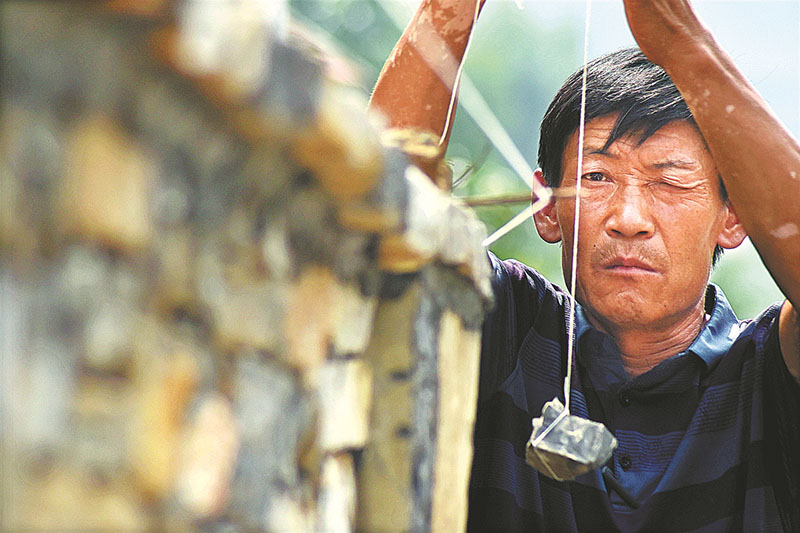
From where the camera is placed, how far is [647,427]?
143 cm

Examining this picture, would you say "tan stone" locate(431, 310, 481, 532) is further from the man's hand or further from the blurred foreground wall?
the man's hand

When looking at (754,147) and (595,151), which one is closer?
(754,147)

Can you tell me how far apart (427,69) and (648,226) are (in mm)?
466

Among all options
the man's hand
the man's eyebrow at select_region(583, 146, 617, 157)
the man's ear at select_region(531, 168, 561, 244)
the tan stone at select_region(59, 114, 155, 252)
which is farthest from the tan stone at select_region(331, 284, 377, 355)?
the man's ear at select_region(531, 168, 561, 244)

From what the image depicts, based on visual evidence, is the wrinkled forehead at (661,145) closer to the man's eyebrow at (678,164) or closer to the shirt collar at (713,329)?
the man's eyebrow at (678,164)

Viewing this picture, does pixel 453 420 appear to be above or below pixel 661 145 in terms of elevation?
below

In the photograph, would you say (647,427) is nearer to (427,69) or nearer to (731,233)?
(731,233)

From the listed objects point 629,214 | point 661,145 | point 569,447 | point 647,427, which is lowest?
point 647,427

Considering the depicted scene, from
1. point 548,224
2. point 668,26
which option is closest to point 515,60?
point 548,224

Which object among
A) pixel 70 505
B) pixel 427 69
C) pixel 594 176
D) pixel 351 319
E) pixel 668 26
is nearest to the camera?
pixel 70 505

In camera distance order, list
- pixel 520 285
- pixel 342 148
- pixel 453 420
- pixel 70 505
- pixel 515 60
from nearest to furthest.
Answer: pixel 70 505
pixel 342 148
pixel 453 420
pixel 520 285
pixel 515 60

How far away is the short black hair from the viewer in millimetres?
1464

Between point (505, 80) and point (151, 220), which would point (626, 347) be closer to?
point (151, 220)

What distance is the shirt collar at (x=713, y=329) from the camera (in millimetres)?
1460
